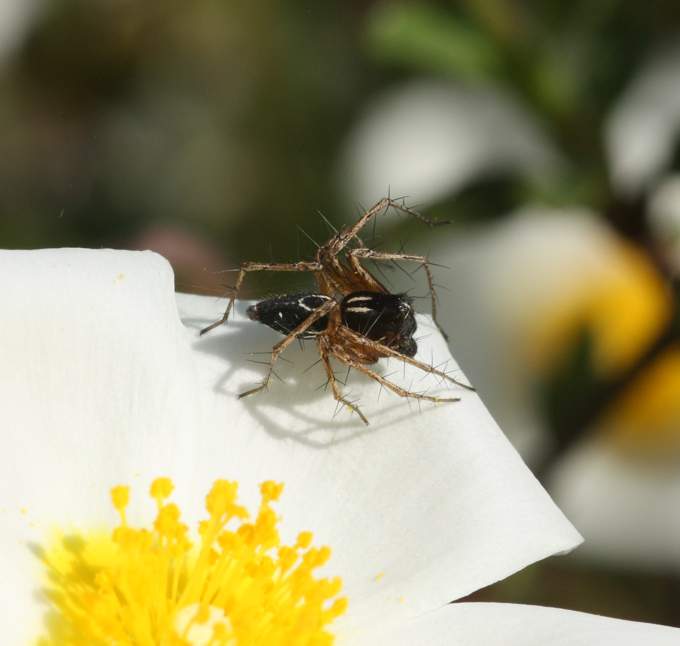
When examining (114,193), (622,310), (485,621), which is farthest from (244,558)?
(114,193)

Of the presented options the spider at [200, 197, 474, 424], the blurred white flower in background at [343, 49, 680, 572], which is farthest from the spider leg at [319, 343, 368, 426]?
the blurred white flower in background at [343, 49, 680, 572]

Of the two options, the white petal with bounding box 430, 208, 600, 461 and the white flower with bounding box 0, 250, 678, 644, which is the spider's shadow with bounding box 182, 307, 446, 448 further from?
the white petal with bounding box 430, 208, 600, 461

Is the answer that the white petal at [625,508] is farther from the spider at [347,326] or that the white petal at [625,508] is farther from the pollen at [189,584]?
the pollen at [189,584]

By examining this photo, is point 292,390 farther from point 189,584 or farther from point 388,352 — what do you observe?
point 189,584

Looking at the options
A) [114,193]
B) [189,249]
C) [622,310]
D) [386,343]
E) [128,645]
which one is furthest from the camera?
[114,193]

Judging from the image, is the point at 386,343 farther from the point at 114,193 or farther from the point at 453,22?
the point at 114,193

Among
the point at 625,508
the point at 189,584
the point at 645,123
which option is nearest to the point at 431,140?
the point at 645,123

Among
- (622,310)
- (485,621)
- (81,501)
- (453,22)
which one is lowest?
(485,621)
